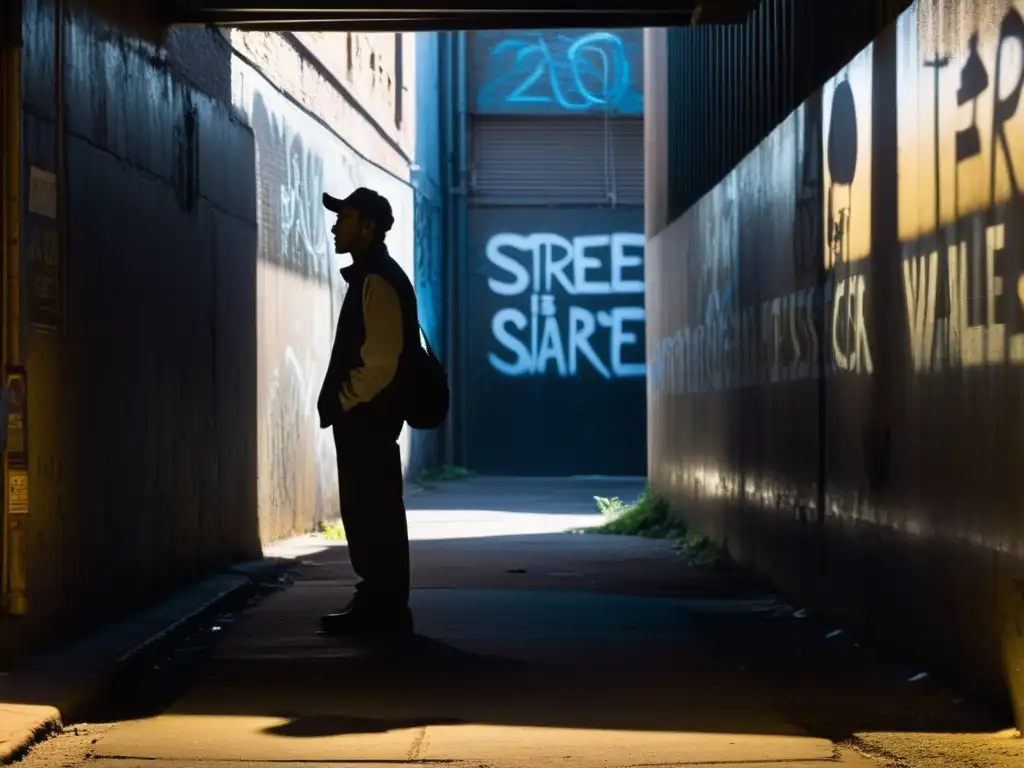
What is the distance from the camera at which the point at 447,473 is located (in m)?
24.8

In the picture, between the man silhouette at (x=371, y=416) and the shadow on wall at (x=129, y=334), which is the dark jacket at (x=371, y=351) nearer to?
the man silhouette at (x=371, y=416)

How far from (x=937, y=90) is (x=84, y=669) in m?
3.59

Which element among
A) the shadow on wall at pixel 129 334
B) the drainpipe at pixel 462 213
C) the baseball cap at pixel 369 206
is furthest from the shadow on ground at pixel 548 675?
the drainpipe at pixel 462 213

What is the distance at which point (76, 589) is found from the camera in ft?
22.8

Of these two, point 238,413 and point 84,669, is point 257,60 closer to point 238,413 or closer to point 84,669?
point 238,413

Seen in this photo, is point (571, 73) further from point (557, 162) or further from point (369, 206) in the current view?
point (369, 206)

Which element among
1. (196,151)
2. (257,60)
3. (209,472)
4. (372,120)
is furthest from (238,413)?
(372,120)

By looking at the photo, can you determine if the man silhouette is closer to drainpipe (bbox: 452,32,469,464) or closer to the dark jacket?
the dark jacket

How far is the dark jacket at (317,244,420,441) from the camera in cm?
720

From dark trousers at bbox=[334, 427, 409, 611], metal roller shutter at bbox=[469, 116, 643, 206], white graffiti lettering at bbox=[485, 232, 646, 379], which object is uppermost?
metal roller shutter at bbox=[469, 116, 643, 206]

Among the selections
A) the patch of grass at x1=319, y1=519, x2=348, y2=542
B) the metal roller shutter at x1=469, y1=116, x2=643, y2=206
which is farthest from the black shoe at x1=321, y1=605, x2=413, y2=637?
the metal roller shutter at x1=469, y1=116, x2=643, y2=206

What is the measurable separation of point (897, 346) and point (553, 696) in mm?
1866

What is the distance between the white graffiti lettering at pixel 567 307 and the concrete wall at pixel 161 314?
1161 cm

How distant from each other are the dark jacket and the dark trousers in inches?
2.7
